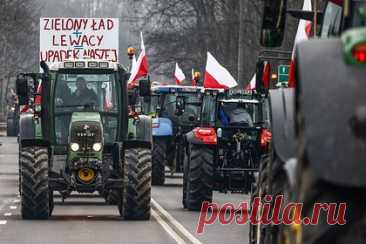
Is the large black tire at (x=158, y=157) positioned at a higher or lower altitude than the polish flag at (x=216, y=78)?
lower

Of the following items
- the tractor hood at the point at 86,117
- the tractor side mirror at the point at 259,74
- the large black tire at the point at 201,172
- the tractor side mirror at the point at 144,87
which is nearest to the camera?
the tractor side mirror at the point at 259,74

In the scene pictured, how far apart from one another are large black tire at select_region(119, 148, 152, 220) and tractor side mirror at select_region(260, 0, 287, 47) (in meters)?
10.3

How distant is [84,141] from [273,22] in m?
11.4

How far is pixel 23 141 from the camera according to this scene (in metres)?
20.0

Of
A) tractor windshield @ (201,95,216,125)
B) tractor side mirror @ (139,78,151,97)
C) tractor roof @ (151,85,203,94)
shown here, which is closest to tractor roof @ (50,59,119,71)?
tractor side mirror @ (139,78,151,97)

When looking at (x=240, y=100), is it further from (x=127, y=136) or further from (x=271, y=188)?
(x=271, y=188)

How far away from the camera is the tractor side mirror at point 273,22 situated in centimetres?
893

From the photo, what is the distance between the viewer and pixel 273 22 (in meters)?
9.22

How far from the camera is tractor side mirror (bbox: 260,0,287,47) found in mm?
8930

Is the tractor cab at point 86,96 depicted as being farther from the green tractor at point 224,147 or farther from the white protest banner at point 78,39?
the white protest banner at point 78,39

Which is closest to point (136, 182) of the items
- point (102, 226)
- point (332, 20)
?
point (102, 226)

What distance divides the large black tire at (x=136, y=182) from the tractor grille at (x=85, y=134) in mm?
797

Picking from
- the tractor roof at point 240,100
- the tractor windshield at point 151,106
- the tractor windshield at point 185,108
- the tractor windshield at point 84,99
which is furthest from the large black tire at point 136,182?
the tractor windshield at point 151,106

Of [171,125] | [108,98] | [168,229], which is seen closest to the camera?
[168,229]
